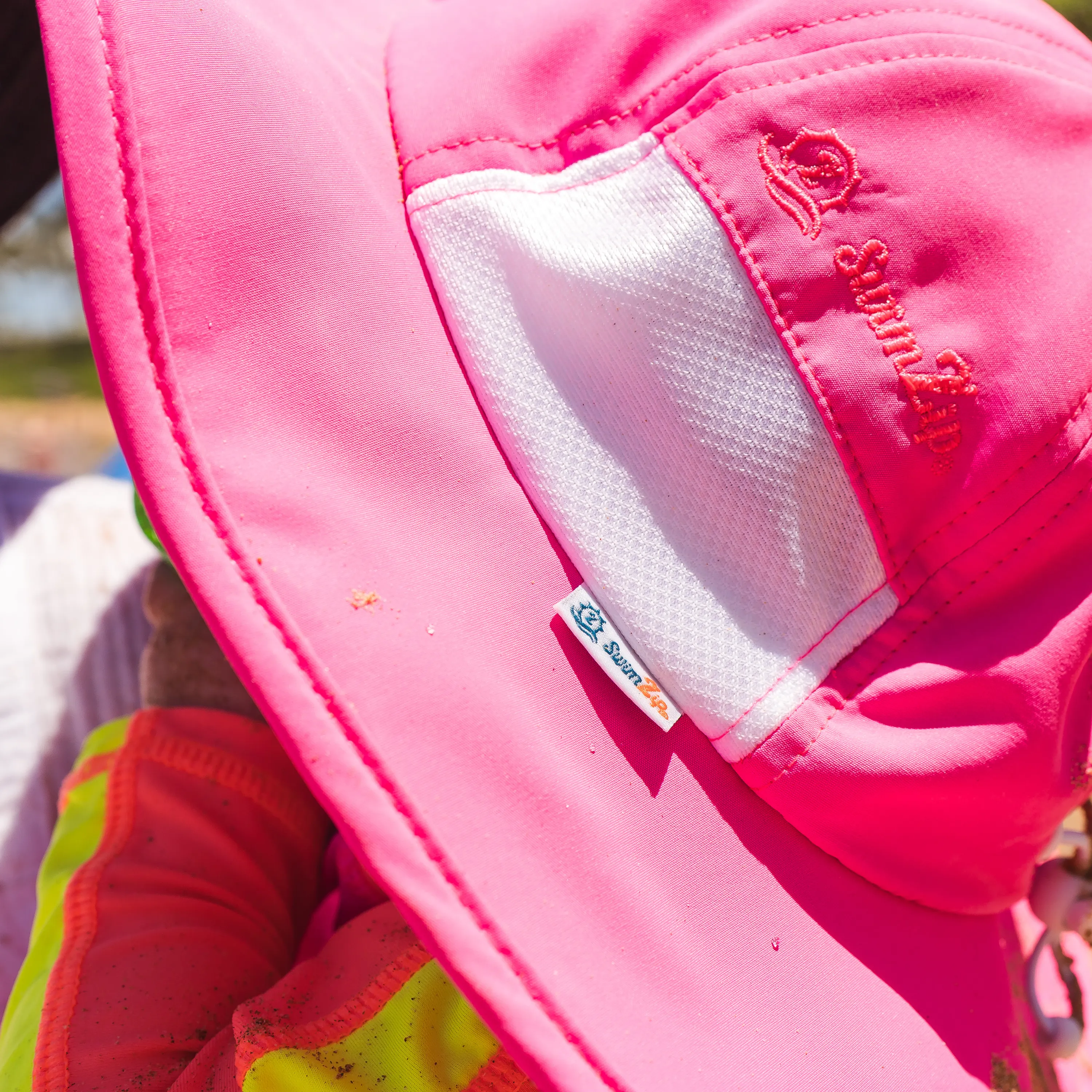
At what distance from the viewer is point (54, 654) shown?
73 centimetres

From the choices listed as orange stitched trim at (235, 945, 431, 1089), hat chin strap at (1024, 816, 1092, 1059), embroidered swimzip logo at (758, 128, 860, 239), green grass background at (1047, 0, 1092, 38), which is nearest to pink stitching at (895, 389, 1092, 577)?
embroidered swimzip logo at (758, 128, 860, 239)

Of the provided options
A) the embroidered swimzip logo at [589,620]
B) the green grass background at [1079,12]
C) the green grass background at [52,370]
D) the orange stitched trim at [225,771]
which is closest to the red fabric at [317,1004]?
the orange stitched trim at [225,771]

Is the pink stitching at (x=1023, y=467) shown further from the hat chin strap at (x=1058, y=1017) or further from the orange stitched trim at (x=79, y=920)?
the orange stitched trim at (x=79, y=920)

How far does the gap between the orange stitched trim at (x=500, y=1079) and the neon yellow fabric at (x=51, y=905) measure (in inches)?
9.2

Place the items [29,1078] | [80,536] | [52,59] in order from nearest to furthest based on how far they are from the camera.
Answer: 1. [52,59]
2. [29,1078]
3. [80,536]

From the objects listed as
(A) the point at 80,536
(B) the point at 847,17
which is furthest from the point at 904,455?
(A) the point at 80,536

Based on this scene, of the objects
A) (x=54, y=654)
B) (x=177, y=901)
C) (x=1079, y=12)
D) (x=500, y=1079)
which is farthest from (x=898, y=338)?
(x=1079, y=12)

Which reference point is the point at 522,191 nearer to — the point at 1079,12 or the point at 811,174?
the point at 811,174

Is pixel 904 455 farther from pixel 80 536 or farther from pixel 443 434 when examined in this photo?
pixel 80 536

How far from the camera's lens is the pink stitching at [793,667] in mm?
409

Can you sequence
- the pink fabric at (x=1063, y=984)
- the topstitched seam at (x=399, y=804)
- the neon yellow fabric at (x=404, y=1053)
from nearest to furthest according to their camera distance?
the topstitched seam at (x=399, y=804)
the neon yellow fabric at (x=404, y=1053)
the pink fabric at (x=1063, y=984)

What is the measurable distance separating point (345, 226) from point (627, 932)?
12.4 inches

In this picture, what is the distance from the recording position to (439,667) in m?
0.36

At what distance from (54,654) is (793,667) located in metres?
0.59
